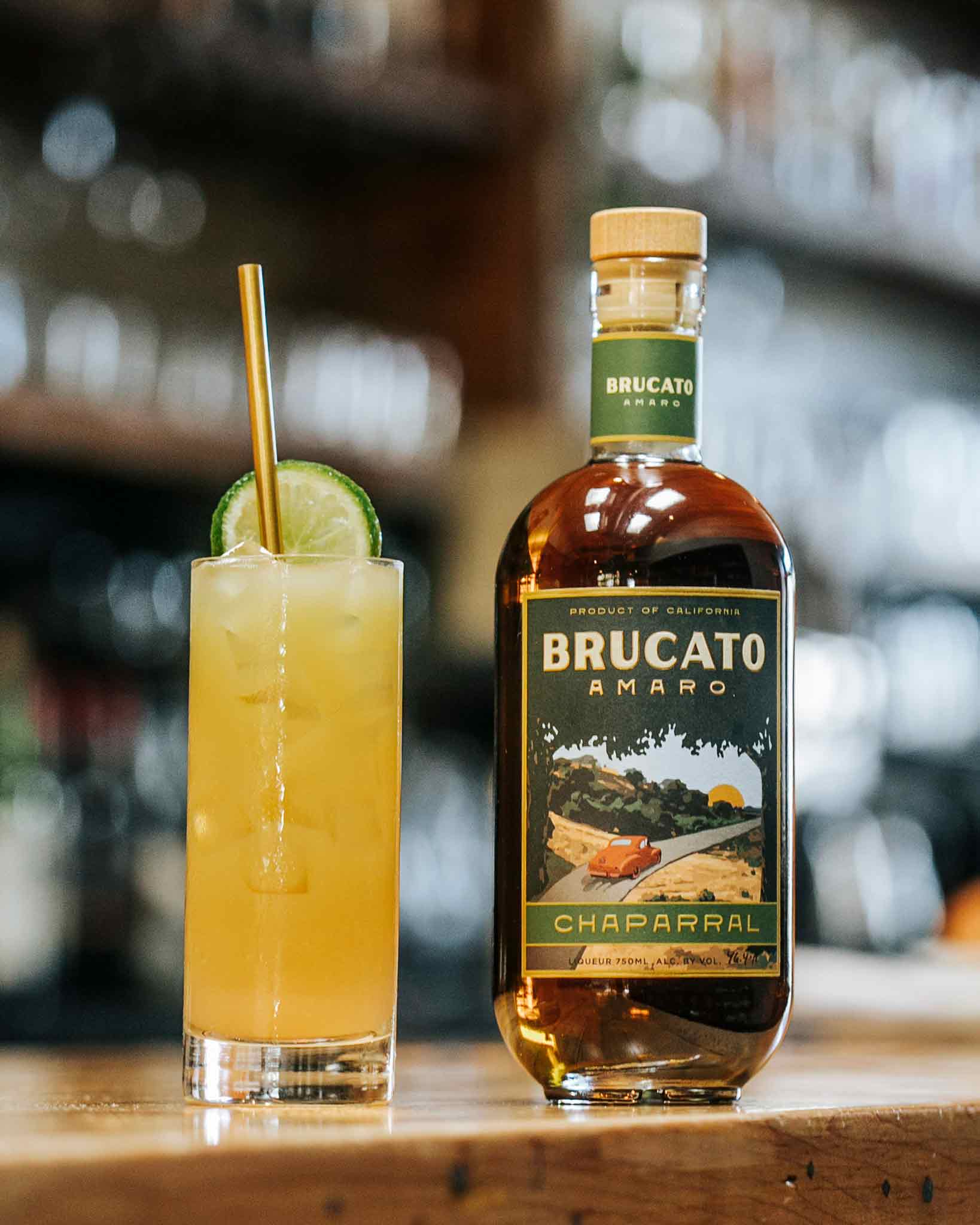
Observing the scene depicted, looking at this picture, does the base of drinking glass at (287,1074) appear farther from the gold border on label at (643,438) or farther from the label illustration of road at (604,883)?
the gold border on label at (643,438)

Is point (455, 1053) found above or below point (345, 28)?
below

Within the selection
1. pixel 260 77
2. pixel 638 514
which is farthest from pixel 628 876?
pixel 260 77

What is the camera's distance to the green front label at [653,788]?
782 millimetres

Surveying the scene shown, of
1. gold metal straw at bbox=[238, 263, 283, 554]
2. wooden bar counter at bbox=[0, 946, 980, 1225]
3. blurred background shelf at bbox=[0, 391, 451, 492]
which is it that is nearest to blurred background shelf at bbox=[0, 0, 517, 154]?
blurred background shelf at bbox=[0, 391, 451, 492]

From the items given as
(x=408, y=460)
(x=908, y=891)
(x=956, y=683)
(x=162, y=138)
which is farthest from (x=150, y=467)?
(x=956, y=683)

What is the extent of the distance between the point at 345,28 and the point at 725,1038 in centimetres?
237

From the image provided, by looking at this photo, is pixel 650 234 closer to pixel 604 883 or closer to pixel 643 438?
pixel 643 438

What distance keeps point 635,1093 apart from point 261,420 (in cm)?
33

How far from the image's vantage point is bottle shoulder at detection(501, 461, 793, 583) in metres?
0.81

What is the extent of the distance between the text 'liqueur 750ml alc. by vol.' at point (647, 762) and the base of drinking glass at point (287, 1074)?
0.07 metres

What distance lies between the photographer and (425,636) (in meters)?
3.21

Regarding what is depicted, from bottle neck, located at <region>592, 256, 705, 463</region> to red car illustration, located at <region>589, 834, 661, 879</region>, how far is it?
6.8 inches

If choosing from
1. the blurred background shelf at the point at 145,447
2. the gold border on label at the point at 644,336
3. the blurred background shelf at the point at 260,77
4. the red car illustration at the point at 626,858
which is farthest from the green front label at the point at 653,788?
the blurred background shelf at the point at 260,77

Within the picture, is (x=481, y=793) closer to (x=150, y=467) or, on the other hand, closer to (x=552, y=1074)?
(x=150, y=467)
